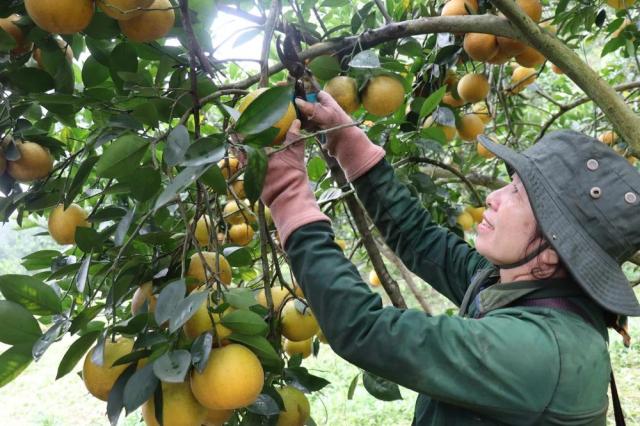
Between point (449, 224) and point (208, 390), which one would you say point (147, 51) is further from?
point (449, 224)

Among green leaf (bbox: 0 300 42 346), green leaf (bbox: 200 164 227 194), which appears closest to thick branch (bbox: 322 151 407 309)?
green leaf (bbox: 200 164 227 194)

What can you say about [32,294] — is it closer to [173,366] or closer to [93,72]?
[173,366]

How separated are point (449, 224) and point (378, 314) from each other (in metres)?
1.05

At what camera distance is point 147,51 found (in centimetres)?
114

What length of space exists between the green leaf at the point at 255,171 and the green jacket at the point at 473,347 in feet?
0.48

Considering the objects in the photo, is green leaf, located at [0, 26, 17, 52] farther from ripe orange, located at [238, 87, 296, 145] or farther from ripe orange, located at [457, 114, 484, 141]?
ripe orange, located at [457, 114, 484, 141]

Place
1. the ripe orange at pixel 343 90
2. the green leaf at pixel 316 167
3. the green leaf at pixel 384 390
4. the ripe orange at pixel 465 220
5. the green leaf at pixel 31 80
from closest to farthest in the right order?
1. the green leaf at pixel 31 80
2. the ripe orange at pixel 343 90
3. the green leaf at pixel 384 390
4. the green leaf at pixel 316 167
5. the ripe orange at pixel 465 220

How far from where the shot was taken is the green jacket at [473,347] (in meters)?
0.82

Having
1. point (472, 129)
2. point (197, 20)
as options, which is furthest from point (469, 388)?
point (472, 129)

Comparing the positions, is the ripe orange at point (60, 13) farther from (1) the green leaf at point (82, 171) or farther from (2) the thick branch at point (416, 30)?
(2) the thick branch at point (416, 30)

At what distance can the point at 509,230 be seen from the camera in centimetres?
99

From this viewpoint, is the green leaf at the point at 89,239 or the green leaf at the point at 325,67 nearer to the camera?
the green leaf at the point at 89,239

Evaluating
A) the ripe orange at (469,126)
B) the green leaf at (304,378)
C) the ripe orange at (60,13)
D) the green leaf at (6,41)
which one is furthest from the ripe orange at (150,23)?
the ripe orange at (469,126)

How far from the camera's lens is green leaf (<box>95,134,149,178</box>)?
0.80m
